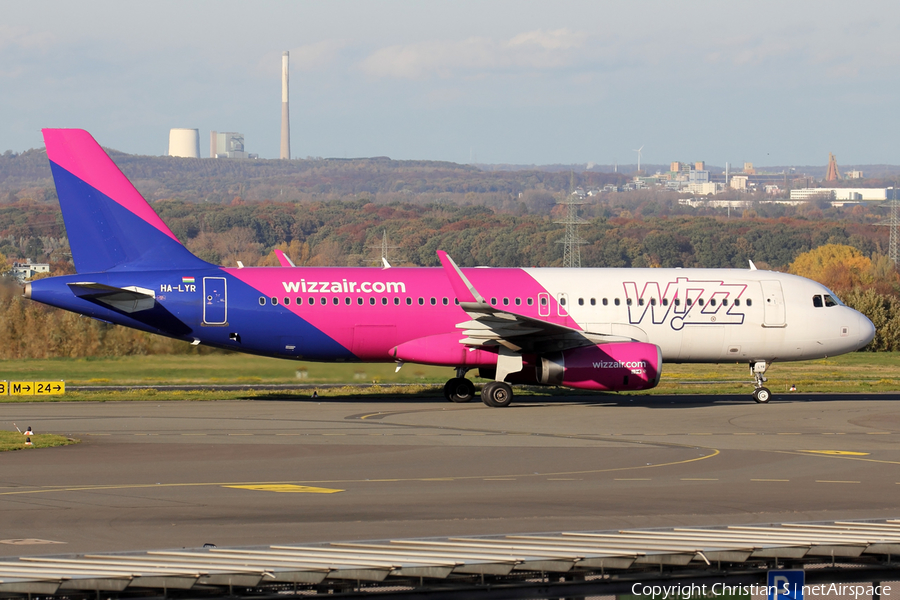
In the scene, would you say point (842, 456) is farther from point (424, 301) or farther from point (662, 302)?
point (424, 301)

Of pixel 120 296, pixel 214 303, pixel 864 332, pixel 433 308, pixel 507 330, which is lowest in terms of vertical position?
pixel 864 332

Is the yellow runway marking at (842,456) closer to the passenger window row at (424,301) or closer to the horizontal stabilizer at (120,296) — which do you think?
the passenger window row at (424,301)

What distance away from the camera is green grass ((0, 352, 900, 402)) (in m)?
35.8

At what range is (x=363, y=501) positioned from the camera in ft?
57.2

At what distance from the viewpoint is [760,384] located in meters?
35.6

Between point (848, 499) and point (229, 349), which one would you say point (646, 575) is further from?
point (229, 349)

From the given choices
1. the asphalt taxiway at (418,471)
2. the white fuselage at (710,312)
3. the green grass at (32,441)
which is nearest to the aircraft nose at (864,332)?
the white fuselage at (710,312)

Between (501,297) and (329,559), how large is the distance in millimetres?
25121

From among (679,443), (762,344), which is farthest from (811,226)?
(679,443)

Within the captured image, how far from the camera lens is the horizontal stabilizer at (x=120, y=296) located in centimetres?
3164

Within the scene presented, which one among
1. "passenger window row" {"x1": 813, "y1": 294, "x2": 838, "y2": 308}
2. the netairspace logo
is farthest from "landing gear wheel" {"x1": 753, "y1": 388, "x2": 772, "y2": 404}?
the netairspace logo

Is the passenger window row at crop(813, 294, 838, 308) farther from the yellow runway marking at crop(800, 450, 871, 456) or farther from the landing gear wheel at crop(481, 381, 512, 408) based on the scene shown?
the yellow runway marking at crop(800, 450, 871, 456)

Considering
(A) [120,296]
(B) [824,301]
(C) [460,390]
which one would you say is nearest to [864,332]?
(B) [824,301]

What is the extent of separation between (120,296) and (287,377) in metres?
6.75
